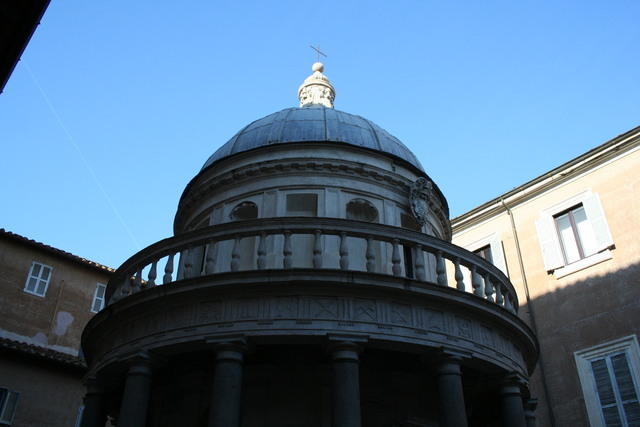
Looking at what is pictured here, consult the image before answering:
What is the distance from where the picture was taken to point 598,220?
2091cm

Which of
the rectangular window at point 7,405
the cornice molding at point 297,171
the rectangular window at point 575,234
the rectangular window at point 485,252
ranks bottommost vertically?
the rectangular window at point 7,405

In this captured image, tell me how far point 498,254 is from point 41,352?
56.4ft

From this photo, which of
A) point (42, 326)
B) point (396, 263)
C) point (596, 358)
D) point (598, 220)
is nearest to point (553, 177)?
point (598, 220)

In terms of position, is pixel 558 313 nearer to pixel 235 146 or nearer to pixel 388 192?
pixel 388 192

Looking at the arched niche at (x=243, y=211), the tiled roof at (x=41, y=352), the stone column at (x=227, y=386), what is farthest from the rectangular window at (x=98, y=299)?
the stone column at (x=227, y=386)

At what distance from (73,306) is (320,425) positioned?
17191 millimetres

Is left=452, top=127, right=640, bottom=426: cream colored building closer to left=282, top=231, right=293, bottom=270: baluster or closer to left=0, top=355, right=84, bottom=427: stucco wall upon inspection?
left=282, top=231, right=293, bottom=270: baluster

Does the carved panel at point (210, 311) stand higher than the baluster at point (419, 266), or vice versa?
the baluster at point (419, 266)

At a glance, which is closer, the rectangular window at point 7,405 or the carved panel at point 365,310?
the carved panel at point 365,310

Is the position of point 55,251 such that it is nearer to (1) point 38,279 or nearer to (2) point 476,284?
(1) point 38,279

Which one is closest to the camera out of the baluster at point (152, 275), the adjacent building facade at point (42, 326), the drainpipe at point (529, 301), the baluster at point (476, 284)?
the baluster at point (152, 275)

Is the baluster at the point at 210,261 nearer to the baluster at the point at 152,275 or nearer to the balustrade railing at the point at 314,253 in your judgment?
the balustrade railing at the point at 314,253

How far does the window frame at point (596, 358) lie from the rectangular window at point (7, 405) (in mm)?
18846

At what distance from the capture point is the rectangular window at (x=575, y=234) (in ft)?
69.3
